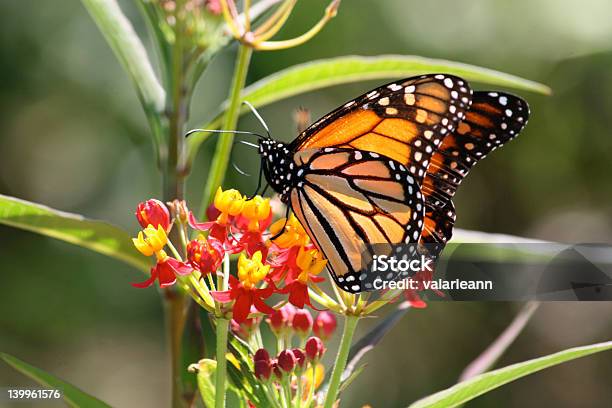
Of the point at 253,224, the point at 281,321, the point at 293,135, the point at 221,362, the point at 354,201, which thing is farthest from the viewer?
the point at 293,135

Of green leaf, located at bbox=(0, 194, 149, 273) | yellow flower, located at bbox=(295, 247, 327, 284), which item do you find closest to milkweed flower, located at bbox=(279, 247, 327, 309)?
yellow flower, located at bbox=(295, 247, 327, 284)

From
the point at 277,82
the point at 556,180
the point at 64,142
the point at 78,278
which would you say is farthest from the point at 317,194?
the point at 556,180

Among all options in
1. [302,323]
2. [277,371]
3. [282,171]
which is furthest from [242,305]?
[282,171]

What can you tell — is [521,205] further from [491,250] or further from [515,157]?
[491,250]

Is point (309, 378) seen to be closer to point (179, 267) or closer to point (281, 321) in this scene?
point (281, 321)

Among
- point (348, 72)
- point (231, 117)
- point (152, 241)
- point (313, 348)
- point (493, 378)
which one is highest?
point (348, 72)

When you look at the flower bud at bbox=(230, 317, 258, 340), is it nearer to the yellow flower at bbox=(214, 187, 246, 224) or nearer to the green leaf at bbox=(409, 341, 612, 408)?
the yellow flower at bbox=(214, 187, 246, 224)
